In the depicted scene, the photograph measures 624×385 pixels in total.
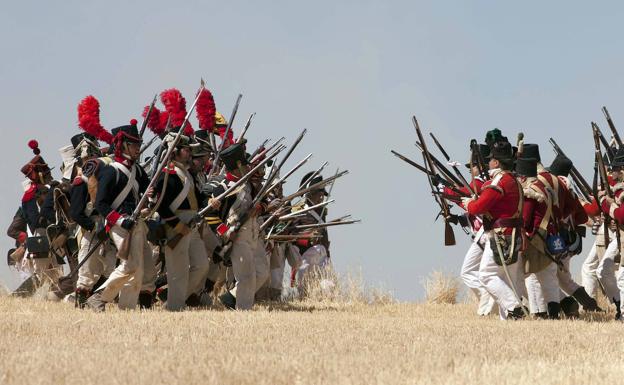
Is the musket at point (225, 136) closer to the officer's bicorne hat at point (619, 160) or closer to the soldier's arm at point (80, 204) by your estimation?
the soldier's arm at point (80, 204)

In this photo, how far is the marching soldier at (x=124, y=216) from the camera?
1306 cm

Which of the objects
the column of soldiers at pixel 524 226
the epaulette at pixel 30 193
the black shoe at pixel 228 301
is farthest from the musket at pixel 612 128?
the epaulette at pixel 30 193

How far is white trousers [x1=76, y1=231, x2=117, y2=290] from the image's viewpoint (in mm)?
14102

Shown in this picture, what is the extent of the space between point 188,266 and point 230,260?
0.74 m

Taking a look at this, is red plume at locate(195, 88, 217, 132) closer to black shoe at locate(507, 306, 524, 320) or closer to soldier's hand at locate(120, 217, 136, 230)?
soldier's hand at locate(120, 217, 136, 230)

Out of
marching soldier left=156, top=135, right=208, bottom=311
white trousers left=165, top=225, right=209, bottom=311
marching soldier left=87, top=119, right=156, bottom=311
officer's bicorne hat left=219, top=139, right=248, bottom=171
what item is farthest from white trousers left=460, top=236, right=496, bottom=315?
marching soldier left=87, top=119, right=156, bottom=311

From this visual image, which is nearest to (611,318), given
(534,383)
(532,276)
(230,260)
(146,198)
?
(532,276)

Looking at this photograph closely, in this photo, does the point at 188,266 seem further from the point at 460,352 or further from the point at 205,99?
the point at 460,352

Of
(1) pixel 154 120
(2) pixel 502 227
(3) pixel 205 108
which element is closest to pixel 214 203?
(3) pixel 205 108

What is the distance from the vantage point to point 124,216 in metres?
13.1

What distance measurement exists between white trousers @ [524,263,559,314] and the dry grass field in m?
0.73

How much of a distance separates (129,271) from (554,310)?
4788 mm

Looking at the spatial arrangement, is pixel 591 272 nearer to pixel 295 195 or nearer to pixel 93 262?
pixel 295 195

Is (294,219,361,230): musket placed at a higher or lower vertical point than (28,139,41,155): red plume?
lower
